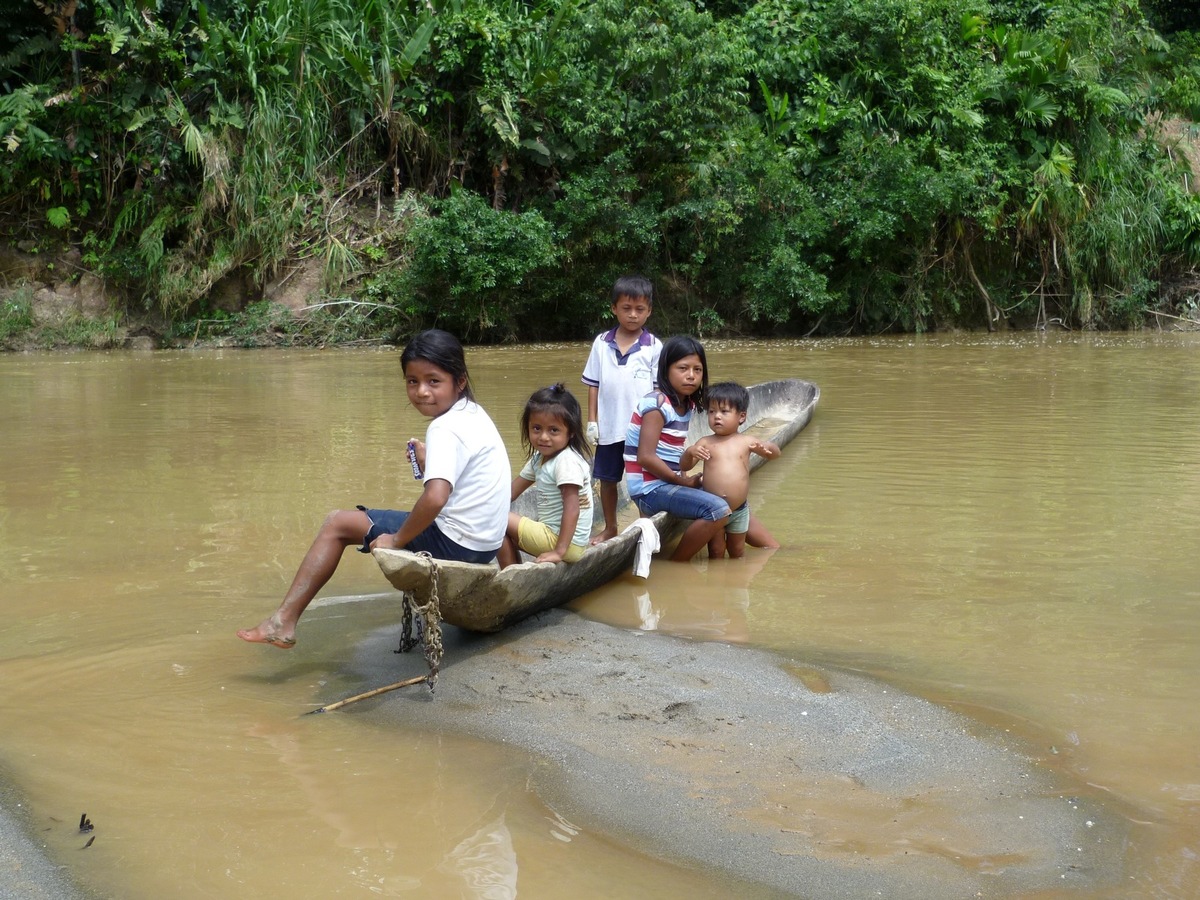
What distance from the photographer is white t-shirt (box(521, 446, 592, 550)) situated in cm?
425

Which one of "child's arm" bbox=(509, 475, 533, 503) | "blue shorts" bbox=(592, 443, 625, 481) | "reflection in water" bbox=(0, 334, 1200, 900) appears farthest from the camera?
"blue shorts" bbox=(592, 443, 625, 481)

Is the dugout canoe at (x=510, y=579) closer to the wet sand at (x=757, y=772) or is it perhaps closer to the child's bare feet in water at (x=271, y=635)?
the wet sand at (x=757, y=772)

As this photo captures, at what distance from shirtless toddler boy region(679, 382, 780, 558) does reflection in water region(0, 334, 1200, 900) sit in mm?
142

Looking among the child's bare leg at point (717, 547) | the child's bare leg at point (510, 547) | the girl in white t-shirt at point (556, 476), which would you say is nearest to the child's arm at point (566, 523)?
the girl in white t-shirt at point (556, 476)

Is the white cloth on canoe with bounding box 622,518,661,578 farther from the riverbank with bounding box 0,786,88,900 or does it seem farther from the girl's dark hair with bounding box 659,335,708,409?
the riverbank with bounding box 0,786,88,900

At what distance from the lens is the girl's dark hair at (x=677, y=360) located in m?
4.95

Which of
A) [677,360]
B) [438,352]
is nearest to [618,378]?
[677,360]

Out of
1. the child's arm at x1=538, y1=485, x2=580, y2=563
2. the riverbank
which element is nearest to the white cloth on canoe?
the child's arm at x1=538, y1=485, x2=580, y2=563

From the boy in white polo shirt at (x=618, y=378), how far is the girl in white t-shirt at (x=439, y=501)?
4.80 ft

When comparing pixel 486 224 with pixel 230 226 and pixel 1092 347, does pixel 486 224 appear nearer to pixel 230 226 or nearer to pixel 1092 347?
pixel 230 226

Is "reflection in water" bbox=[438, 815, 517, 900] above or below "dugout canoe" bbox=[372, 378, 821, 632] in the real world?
below

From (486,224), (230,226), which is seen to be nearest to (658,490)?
(486,224)

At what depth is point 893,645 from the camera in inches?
152

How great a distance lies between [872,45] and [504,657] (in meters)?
14.8
